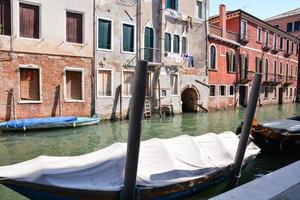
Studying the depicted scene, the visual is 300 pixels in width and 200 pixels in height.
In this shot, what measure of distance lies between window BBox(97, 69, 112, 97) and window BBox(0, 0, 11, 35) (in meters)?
4.36

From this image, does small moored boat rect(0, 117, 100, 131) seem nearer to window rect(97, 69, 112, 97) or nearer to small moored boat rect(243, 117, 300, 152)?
window rect(97, 69, 112, 97)

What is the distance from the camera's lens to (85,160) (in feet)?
14.4

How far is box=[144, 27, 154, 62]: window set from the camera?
53.7 ft

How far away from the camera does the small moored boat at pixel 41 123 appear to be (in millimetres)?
10836

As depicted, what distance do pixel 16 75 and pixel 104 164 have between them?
9176 millimetres

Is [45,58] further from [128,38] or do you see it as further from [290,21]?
[290,21]

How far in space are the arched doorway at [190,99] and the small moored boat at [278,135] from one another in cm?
1064

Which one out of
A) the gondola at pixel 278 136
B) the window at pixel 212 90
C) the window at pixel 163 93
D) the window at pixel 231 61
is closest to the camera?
the gondola at pixel 278 136

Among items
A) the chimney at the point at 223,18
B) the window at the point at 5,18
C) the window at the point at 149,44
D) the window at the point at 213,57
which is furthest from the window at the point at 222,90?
the window at the point at 5,18

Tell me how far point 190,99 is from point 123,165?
1590 centimetres

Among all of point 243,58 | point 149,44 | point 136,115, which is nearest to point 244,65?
point 243,58

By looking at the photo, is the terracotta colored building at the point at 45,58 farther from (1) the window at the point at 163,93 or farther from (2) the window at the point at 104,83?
(1) the window at the point at 163,93

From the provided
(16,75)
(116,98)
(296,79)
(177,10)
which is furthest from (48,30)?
(296,79)

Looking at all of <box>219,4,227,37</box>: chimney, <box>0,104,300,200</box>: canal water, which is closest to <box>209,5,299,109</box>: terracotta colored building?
<box>219,4,227,37</box>: chimney
